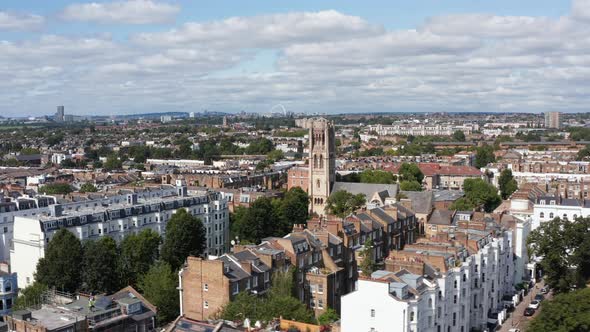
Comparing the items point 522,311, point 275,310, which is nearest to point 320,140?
point 522,311

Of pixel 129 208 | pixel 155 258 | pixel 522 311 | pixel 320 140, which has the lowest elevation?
pixel 522 311

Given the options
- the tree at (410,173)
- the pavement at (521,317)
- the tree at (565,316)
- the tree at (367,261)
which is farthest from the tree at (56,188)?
the tree at (565,316)

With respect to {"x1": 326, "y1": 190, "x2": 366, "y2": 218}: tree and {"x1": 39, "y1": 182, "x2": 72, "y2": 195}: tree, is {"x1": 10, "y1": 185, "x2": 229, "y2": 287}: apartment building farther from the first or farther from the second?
{"x1": 326, "y1": 190, "x2": 366, "y2": 218}: tree

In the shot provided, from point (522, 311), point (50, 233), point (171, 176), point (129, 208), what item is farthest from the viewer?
point (171, 176)

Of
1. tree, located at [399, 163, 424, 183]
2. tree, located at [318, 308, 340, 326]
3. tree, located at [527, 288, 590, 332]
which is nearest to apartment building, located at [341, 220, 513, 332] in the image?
tree, located at [318, 308, 340, 326]

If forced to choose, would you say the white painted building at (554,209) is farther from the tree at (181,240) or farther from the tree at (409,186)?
the tree at (181,240)

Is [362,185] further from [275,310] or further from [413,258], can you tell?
[275,310]

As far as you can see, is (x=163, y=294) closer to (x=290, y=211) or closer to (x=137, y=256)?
(x=137, y=256)
